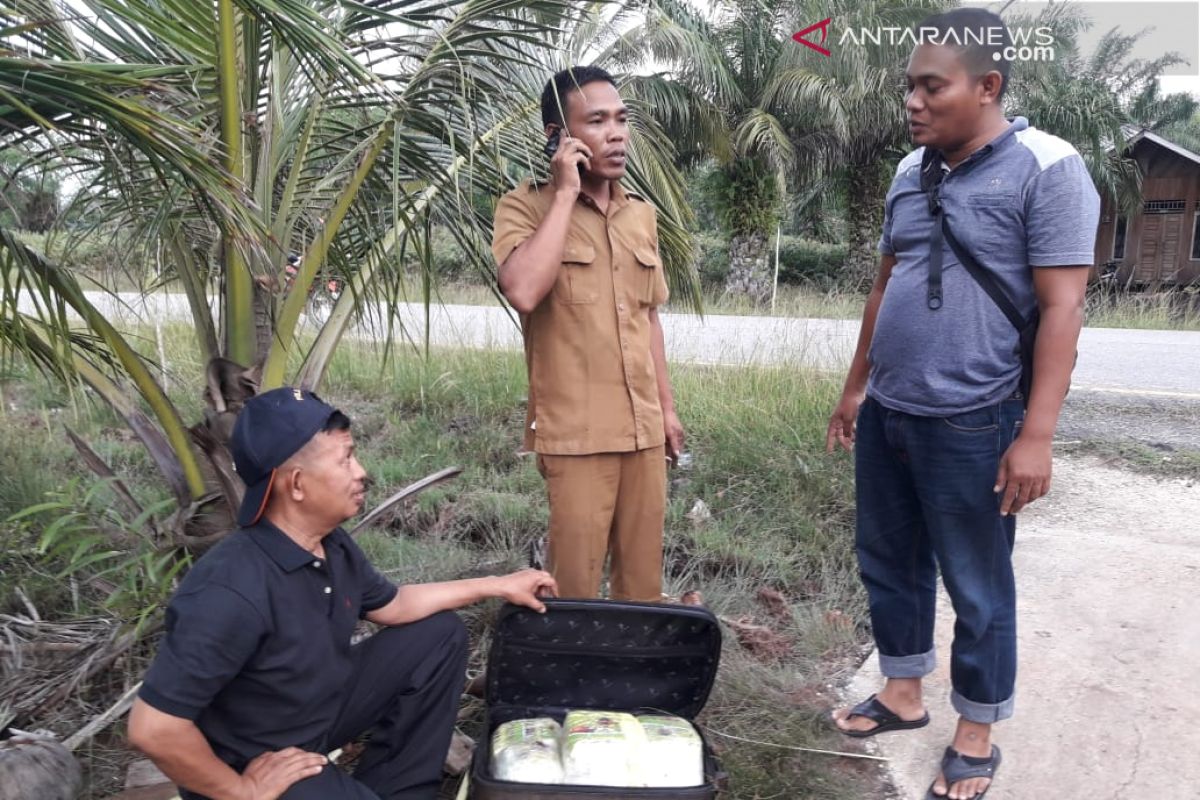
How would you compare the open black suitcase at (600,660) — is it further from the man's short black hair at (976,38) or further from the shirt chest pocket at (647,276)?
the man's short black hair at (976,38)

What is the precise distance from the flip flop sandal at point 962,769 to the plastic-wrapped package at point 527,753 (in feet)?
3.38

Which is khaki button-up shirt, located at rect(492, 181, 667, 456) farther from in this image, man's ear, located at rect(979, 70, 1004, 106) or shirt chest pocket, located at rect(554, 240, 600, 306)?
man's ear, located at rect(979, 70, 1004, 106)

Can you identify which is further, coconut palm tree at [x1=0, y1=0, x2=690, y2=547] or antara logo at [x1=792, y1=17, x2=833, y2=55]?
antara logo at [x1=792, y1=17, x2=833, y2=55]

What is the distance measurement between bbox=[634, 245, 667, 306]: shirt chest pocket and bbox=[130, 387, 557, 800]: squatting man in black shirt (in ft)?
2.89

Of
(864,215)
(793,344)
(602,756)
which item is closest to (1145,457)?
(793,344)

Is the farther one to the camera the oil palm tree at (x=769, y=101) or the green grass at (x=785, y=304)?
the oil palm tree at (x=769, y=101)

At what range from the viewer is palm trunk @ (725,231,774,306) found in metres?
18.5

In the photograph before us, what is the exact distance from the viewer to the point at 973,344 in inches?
90.7

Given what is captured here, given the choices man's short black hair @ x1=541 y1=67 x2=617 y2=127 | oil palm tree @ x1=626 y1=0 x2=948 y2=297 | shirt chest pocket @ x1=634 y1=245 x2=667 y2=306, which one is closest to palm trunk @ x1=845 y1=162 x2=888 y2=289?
oil palm tree @ x1=626 y1=0 x2=948 y2=297

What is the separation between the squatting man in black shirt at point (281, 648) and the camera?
177cm

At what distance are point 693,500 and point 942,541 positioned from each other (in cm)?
238

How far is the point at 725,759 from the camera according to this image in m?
2.70

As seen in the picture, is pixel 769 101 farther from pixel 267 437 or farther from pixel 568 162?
pixel 267 437

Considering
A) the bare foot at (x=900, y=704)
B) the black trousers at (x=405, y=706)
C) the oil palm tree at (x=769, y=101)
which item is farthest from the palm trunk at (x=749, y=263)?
the black trousers at (x=405, y=706)
